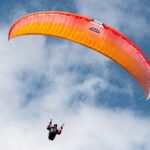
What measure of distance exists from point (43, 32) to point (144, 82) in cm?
704

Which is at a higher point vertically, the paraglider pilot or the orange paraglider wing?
the orange paraglider wing

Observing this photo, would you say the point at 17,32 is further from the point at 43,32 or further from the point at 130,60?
the point at 130,60

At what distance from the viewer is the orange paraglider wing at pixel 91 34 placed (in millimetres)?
42312

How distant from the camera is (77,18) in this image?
42562mm

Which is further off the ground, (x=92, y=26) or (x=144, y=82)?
(x=92, y=26)

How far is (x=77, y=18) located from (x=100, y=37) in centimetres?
189

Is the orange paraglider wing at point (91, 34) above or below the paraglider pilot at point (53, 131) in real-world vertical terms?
above

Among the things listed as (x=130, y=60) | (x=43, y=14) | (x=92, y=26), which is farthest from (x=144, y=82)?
(x=43, y=14)

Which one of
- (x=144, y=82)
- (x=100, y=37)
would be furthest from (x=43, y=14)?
(x=144, y=82)

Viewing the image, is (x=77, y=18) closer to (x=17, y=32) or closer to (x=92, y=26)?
(x=92, y=26)

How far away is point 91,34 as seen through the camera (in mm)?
43062

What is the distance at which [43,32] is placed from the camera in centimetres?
4275

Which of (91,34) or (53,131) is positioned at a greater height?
(91,34)

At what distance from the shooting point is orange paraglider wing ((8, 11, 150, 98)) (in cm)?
4231
